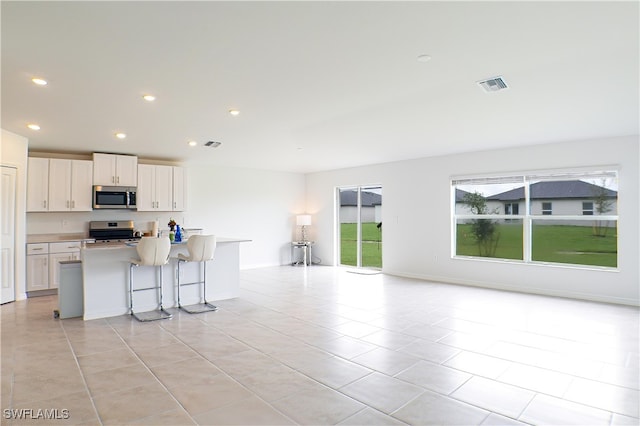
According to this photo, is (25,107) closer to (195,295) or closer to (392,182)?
(195,295)

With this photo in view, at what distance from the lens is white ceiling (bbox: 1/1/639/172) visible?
2.47 metres

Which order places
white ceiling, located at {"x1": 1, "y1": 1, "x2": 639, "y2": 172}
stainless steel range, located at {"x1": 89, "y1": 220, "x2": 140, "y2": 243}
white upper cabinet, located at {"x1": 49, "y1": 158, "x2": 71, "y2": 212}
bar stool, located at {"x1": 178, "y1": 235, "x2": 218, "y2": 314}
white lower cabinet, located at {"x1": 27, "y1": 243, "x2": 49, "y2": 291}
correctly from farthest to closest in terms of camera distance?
stainless steel range, located at {"x1": 89, "y1": 220, "x2": 140, "y2": 243} < white upper cabinet, located at {"x1": 49, "y1": 158, "x2": 71, "y2": 212} < white lower cabinet, located at {"x1": 27, "y1": 243, "x2": 49, "y2": 291} < bar stool, located at {"x1": 178, "y1": 235, "x2": 218, "y2": 314} < white ceiling, located at {"x1": 1, "y1": 1, "x2": 639, "y2": 172}

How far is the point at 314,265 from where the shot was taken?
32.2ft

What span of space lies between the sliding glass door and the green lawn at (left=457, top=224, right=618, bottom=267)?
2.14 metres

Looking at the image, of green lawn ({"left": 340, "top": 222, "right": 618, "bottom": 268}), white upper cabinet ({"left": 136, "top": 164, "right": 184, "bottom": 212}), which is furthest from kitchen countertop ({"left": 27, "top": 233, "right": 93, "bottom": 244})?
green lawn ({"left": 340, "top": 222, "right": 618, "bottom": 268})

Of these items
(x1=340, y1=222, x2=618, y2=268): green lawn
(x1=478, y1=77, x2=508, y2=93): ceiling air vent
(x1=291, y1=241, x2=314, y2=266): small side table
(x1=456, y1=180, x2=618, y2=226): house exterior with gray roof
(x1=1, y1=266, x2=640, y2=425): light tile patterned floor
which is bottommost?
(x1=1, y1=266, x2=640, y2=425): light tile patterned floor

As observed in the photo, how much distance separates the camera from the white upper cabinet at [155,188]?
291 inches

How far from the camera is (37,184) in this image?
6.35 meters

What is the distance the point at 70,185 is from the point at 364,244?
6.28 m

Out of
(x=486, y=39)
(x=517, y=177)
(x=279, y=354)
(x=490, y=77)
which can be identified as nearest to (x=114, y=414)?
(x=279, y=354)

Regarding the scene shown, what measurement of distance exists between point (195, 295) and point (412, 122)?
4056 millimetres

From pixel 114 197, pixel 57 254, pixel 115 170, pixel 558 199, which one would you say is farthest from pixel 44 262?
pixel 558 199

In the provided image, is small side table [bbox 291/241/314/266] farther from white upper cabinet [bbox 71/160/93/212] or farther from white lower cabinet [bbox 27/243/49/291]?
white lower cabinet [bbox 27/243/49/291]

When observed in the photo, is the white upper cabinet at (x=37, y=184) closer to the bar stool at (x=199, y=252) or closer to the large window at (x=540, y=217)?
the bar stool at (x=199, y=252)
